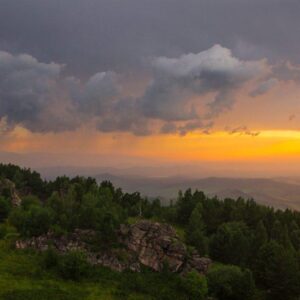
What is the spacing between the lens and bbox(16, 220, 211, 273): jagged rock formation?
337 ft

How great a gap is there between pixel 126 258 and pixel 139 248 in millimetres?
5298

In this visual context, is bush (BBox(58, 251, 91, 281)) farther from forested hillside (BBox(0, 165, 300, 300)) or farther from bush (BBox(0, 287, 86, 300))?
Answer: bush (BBox(0, 287, 86, 300))

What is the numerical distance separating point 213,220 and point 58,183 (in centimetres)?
7947

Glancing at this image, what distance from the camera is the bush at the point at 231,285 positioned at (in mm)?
91375

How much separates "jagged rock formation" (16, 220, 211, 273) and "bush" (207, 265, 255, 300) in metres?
7.74

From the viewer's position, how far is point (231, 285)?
305ft

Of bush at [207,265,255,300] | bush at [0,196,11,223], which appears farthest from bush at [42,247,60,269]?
bush at [0,196,11,223]

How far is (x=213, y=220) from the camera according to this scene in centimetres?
14825

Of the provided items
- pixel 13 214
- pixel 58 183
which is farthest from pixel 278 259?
pixel 58 183

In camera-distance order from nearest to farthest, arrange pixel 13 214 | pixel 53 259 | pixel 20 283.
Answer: pixel 20 283 < pixel 53 259 < pixel 13 214

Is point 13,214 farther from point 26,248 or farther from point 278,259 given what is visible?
point 278,259

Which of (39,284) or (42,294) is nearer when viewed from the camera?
(42,294)

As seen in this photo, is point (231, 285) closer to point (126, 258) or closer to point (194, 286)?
point (194, 286)

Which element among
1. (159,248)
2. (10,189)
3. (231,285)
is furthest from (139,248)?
(10,189)
